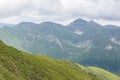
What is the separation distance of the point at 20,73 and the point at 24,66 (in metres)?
12.0

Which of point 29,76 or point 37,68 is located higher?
point 37,68

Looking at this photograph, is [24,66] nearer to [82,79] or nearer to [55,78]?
[55,78]

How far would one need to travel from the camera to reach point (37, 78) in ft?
377

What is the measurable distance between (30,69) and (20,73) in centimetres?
1472

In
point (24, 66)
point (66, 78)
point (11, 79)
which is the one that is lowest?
point (11, 79)

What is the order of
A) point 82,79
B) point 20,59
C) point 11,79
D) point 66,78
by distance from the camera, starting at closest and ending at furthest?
point 11,79
point 20,59
point 66,78
point 82,79

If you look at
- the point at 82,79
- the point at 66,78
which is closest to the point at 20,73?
the point at 66,78

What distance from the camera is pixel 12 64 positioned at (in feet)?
350

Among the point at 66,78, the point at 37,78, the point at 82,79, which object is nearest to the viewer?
the point at 37,78

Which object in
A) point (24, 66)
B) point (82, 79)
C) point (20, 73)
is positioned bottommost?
point (20, 73)

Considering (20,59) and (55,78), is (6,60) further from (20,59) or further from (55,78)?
(55,78)

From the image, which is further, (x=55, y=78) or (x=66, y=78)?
(x=66, y=78)

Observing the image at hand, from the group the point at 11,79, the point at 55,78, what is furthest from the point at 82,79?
the point at 11,79

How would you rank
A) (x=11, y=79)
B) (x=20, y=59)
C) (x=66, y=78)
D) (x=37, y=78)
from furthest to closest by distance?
(x=66, y=78) < (x=20, y=59) < (x=37, y=78) < (x=11, y=79)
